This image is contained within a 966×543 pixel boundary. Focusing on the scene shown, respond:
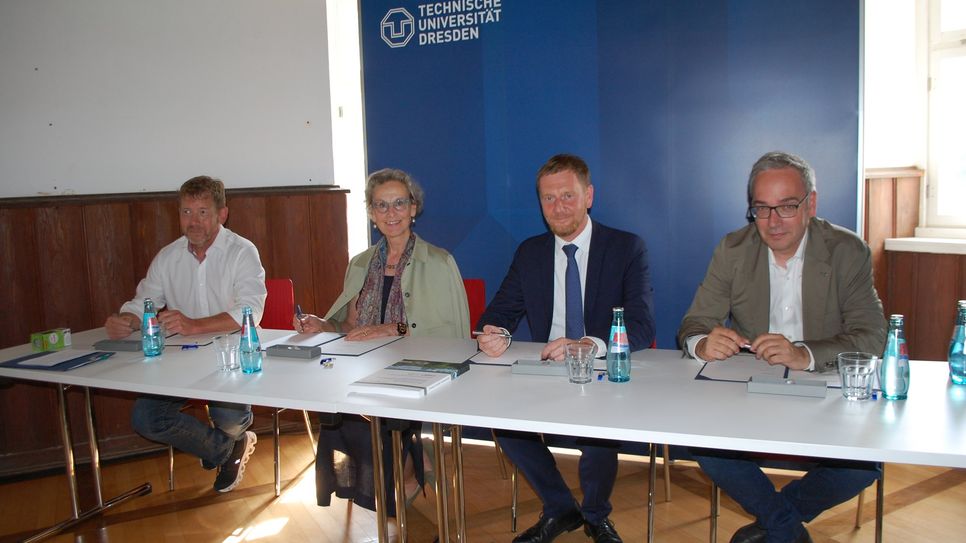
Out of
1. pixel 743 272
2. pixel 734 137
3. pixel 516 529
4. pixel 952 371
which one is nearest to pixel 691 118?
pixel 734 137

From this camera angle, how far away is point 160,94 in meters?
4.34

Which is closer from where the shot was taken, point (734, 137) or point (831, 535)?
point (831, 535)

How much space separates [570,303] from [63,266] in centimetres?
295

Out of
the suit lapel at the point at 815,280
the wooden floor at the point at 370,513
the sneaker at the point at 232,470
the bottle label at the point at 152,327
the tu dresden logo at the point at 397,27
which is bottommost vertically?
the wooden floor at the point at 370,513

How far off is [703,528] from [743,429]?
1.56m

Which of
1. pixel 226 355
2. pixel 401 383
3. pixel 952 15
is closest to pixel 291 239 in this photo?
pixel 226 355

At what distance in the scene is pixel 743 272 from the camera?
8.68 ft

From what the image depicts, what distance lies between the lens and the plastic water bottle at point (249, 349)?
256 cm

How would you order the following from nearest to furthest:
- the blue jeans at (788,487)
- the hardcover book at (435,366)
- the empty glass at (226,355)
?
the blue jeans at (788,487) → the hardcover book at (435,366) → the empty glass at (226,355)

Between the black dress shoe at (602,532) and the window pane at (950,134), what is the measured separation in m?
2.91

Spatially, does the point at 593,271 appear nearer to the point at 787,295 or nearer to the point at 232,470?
the point at 787,295

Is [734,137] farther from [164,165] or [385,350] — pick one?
[164,165]

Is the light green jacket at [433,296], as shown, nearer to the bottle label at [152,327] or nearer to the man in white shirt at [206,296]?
the man in white shirt at [206,296]

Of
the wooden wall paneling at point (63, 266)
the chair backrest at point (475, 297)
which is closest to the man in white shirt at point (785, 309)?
the chair backrest at point (475, 297)
